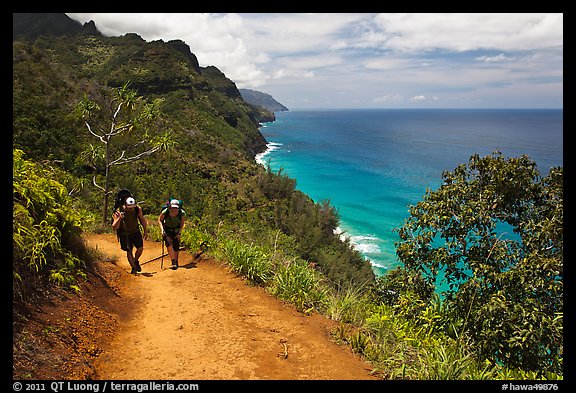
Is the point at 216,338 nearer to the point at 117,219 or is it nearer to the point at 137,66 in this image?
the point at 117,219

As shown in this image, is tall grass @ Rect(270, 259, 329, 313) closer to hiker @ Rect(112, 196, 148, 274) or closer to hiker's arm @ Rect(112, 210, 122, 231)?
hiker @ Rect(112, 196, 148, 274)

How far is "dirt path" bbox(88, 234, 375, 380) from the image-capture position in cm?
429

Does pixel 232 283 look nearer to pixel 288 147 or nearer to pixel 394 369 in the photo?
pixel 394 369

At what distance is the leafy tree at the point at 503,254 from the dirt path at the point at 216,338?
8.19ft

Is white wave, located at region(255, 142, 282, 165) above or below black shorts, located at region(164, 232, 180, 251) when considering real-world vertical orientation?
above

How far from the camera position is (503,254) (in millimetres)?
7336

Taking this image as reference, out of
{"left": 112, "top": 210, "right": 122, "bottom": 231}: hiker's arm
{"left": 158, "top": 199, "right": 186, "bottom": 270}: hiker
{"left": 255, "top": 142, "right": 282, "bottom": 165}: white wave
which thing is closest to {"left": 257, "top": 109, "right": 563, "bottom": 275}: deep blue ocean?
{"left": 255, "top": 142, "right": 282, "bottom": 165}: white wave

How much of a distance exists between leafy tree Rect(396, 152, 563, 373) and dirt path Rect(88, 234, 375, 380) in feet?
8.19

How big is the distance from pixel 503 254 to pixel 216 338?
19.6 feet

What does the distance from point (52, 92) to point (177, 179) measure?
42.7 ft

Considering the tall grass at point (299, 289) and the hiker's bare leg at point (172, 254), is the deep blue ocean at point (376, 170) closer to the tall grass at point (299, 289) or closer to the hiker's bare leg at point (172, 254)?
the tall grass at point (299, 289)

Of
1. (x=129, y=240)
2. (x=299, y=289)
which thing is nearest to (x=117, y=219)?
(x=129, y=240)
